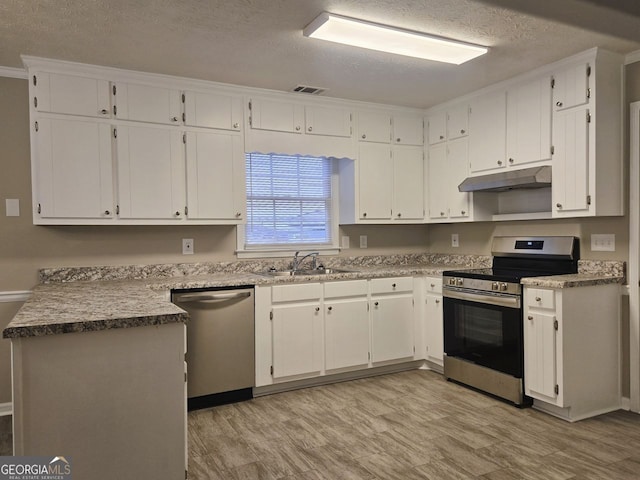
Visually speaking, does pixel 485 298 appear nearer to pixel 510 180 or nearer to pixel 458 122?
pixel 510 180

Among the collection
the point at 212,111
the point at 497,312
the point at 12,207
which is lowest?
the point at 497,312

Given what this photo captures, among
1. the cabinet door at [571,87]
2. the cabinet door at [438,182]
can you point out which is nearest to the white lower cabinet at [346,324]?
the cabinet door at [438,182]

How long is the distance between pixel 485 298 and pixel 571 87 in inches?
62.9

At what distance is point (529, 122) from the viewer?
11.9 ft

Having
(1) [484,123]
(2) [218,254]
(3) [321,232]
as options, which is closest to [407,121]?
(1) [484,123]

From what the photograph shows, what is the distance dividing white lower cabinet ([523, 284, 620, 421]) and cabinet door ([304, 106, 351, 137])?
6.83ft

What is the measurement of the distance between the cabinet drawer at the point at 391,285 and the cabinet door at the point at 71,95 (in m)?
2.45

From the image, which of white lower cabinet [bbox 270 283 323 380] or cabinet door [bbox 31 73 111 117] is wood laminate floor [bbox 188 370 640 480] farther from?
cabinet door [bbox 31 73 111 117]

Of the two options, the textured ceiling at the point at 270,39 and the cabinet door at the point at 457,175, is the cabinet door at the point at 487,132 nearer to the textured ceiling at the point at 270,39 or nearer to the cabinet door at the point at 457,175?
the cabinet door at the point at 457,175

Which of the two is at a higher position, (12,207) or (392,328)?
(12,207)

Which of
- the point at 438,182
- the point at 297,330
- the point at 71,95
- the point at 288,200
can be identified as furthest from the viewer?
the point at 438,182

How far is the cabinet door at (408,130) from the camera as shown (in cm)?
459

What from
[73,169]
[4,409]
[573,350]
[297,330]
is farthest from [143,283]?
[573,350]

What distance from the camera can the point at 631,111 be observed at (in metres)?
3.27
